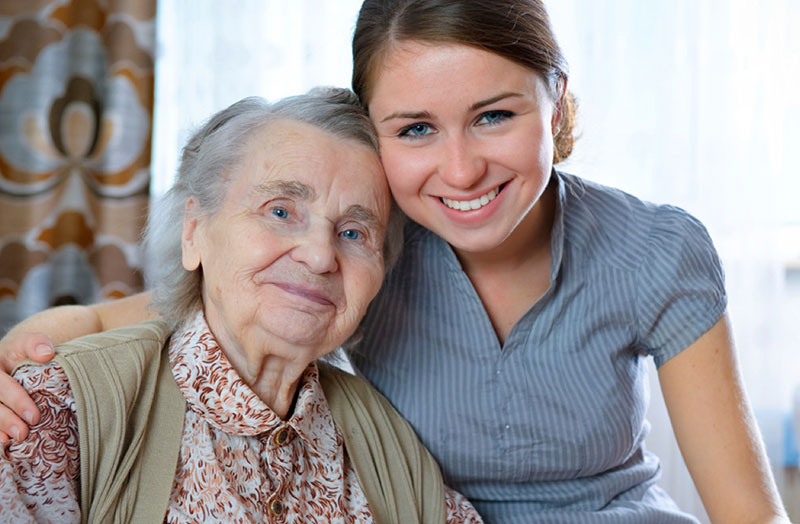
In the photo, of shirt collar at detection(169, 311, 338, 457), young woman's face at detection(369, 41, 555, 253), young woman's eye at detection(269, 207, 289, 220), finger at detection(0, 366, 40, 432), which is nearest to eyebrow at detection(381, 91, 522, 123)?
young woman's face at detection(369, 41, 555, 253)

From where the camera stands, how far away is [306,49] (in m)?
3.38

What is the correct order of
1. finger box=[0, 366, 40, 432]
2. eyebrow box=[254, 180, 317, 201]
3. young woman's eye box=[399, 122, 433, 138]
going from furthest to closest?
1. young woman's eye box=[399, 122, 433, 138]
2. eyebrow box=[254, 180, 317, 201]
3. finger box=[0, 366, 40, 432]

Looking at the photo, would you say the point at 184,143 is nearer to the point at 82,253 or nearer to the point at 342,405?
the point at 342,405

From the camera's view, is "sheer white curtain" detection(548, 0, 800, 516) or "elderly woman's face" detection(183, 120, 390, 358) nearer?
"elderly woman's face" detection(183, 120, 390, 358)

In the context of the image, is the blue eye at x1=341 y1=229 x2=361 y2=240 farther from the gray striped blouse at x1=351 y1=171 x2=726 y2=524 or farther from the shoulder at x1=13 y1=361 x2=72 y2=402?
the shoulder at x1=13 y1=361 x2=72 y2=402

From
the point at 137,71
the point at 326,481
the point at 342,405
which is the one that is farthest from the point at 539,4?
the point at 137,71

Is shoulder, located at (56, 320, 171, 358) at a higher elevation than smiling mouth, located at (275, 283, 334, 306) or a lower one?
lower

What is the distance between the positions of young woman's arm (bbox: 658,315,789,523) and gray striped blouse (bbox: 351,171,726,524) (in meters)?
0.04

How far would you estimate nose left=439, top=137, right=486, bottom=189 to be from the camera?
57.4 inches

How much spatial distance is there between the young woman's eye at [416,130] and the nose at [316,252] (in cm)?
24

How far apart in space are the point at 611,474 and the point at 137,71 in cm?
248

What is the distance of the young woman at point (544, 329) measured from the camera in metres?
1.53

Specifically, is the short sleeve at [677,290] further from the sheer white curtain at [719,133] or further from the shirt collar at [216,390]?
the sheer white curtain at [719,133]

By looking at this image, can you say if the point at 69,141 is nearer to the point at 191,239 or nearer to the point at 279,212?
the point at 191,239
